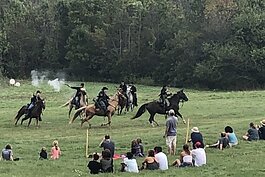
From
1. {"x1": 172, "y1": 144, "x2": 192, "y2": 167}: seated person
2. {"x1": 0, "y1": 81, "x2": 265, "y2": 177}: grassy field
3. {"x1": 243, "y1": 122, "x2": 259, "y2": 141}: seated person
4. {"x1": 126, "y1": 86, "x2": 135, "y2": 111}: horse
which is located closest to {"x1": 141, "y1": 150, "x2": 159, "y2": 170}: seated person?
{"x1": 0, "y1": 81, "x2": 265, "y2": 177}: grassy field

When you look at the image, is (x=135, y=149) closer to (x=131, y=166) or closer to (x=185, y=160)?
(x=185, y=160)

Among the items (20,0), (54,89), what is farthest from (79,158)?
(20,0)

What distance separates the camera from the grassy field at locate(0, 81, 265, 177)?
2076 cm

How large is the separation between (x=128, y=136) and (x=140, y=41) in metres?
64.8

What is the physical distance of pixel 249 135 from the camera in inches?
1104

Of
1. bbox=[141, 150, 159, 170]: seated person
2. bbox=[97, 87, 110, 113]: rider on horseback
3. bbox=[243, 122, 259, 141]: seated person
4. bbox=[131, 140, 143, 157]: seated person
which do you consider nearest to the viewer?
bbox=[141, 150, 159, 170]: seated person

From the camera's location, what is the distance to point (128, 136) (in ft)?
99.6

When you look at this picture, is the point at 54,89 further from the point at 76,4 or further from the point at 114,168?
the point at 114,168

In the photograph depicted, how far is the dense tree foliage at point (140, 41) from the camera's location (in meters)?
83.0

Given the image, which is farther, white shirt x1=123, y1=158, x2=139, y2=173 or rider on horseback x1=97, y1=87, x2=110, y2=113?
rider on horseback x1=97, y1=87, x2=110, y2=113

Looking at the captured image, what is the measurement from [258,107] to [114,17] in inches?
2136

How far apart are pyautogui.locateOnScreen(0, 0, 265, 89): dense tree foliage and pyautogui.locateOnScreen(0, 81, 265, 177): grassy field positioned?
28.9 meters

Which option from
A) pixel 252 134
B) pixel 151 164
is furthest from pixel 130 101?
pixel 151 164

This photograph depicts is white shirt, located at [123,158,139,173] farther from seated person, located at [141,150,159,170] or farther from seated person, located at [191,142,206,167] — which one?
seated person, located at [191,142,206,167]
